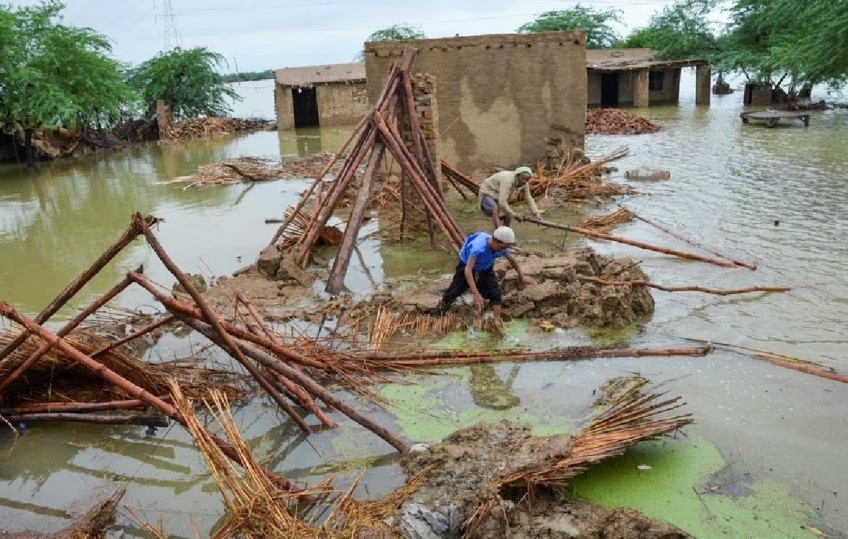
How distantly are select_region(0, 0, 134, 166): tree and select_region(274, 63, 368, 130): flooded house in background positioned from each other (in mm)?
7570

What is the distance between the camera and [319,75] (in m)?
29.5

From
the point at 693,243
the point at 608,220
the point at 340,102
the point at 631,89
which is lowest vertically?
the point at 693,243

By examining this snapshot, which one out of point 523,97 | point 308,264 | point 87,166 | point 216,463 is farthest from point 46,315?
point 87,166

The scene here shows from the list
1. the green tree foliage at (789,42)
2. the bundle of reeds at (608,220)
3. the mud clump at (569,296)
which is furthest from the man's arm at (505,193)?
the green tree foliage at (789,42)

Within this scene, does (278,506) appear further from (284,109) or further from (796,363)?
(284,109)

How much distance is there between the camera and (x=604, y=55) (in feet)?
107

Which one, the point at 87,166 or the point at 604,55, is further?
the point at 604,55

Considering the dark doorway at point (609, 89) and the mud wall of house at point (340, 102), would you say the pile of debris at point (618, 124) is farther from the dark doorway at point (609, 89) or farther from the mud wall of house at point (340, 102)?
the mud wall of house at point (340, 102)

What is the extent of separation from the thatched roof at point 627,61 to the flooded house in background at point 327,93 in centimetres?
1027

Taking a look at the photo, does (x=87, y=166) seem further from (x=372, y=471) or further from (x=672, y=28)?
(x=672, y=28)

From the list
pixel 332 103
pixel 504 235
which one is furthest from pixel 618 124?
pixel 504 235

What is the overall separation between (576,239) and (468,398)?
5.10 metres

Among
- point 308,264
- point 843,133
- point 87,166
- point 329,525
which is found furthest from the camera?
point 87,166

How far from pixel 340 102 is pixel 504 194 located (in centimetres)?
2124
